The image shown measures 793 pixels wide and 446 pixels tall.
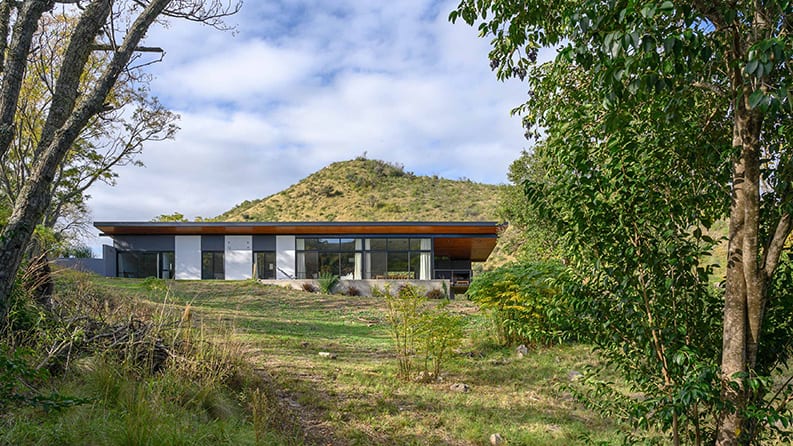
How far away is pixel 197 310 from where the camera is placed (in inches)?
452

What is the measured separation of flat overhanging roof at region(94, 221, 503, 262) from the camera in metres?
22.0

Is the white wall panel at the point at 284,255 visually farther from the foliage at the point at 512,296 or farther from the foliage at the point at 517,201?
the foliage at the point at 512,296

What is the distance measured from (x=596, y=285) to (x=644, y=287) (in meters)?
0.26

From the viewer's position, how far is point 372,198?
5109 cm

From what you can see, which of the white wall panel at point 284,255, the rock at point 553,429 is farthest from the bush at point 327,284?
the rock at point 553,429

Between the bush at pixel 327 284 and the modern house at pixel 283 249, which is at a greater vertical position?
the modern house at pixel 283 249

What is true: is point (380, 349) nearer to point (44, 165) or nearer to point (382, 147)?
point (44, 165)

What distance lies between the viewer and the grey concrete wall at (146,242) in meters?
25.2

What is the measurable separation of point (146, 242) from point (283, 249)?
293 inches

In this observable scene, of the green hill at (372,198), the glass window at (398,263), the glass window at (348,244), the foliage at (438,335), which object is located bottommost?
the foliage at (438,335)

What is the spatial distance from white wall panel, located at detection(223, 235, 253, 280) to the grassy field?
50.8 ft

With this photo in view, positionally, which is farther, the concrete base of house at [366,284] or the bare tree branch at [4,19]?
the concrete base of house at [366,284]

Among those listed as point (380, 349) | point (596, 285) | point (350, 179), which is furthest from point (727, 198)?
point (350, 179)

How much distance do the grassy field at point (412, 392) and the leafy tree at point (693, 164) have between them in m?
1.17
